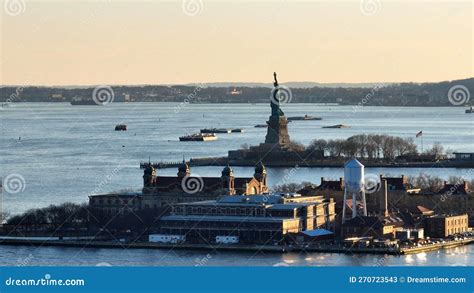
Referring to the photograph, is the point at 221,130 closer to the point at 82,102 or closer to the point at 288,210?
the point at 288,210

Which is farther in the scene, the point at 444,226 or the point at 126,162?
the point at 126,162

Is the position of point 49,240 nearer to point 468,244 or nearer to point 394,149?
point 468,244

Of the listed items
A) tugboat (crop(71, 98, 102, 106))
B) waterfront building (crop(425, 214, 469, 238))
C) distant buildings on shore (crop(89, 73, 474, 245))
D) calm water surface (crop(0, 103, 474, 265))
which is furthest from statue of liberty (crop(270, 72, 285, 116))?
tugboat (crop(71, 98, 102, 106))

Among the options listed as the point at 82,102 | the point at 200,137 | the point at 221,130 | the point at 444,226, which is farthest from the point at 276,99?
the point at 82,102

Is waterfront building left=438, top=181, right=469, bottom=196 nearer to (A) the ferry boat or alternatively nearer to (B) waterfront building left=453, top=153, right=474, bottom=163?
(B) waterfront building left=453, top=153, right=474, bottom=163

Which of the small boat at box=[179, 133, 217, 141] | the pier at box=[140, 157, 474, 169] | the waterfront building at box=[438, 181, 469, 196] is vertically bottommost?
the pier at box=[140, 157, 474, 169]

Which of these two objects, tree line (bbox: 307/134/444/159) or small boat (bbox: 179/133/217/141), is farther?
small boat (bbox: 179/133/217/141)
